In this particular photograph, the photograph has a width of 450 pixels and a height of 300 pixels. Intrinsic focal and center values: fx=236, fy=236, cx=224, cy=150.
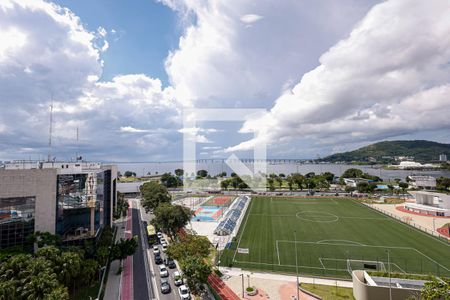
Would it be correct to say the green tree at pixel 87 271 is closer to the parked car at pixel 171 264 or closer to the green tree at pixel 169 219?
the parked car at pixel 171 264

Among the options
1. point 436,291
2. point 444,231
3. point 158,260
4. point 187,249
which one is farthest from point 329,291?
point 444,231

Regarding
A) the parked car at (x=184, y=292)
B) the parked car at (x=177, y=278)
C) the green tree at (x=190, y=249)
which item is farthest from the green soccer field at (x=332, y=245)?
the parked car at (x=184, y=292)

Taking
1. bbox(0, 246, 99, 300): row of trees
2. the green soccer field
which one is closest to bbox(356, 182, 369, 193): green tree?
the green soccer field

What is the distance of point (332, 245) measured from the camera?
41.1m

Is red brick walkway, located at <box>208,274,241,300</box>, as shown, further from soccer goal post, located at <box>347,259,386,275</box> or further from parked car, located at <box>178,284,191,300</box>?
soccer goal post, located at <box>347,259,386,275</box>

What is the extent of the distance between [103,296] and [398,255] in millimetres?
42425

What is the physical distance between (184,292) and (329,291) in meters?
16.2

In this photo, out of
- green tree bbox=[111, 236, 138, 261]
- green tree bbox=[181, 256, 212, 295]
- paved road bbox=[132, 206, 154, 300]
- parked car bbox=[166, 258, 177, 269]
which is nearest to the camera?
green tree bbox=[181, 256, 212, 295]

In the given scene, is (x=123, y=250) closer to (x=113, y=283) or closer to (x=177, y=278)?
(x=113, y=283)

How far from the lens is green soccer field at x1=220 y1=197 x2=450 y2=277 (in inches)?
1305

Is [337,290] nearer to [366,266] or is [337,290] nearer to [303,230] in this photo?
[366,266]

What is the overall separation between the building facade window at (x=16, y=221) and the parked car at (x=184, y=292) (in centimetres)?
1827

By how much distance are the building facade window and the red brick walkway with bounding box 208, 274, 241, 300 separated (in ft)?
71.7

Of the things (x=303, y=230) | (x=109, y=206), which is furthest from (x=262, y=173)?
(x=109, y=206)
